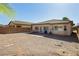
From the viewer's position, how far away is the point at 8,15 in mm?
4645

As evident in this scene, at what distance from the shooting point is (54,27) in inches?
197

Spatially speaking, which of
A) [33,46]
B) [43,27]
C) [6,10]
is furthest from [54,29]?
[6,10]

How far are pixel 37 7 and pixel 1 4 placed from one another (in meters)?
0.74

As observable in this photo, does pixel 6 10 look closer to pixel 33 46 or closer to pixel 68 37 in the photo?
pixel 33 46

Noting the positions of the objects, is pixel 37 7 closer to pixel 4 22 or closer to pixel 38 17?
pixel 38 17

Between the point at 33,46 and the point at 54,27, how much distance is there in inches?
24.8

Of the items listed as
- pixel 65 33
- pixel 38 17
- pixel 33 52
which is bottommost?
pixel 33 52

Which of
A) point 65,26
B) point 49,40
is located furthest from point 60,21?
point 49,40

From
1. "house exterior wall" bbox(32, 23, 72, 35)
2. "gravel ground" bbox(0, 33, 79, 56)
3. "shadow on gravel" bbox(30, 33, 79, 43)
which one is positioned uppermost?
"house exterior wall" bbox(32, 23, 72, 35)

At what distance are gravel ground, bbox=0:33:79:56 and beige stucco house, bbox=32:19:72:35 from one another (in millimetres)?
159

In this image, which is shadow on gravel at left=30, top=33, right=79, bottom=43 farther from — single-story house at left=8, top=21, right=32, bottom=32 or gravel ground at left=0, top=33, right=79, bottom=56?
single-story house at left=8, top=21, right=32, bottom=32

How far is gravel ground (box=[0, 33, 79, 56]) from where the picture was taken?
4.70 meters

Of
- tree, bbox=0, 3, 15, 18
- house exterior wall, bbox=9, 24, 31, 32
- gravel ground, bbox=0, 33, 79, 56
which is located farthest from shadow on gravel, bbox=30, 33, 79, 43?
tree, bbox=0, 3, 15, 18

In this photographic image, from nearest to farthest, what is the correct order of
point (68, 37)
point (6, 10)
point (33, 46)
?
point (6, 10)
point (33, 46)
point (68, 37)
